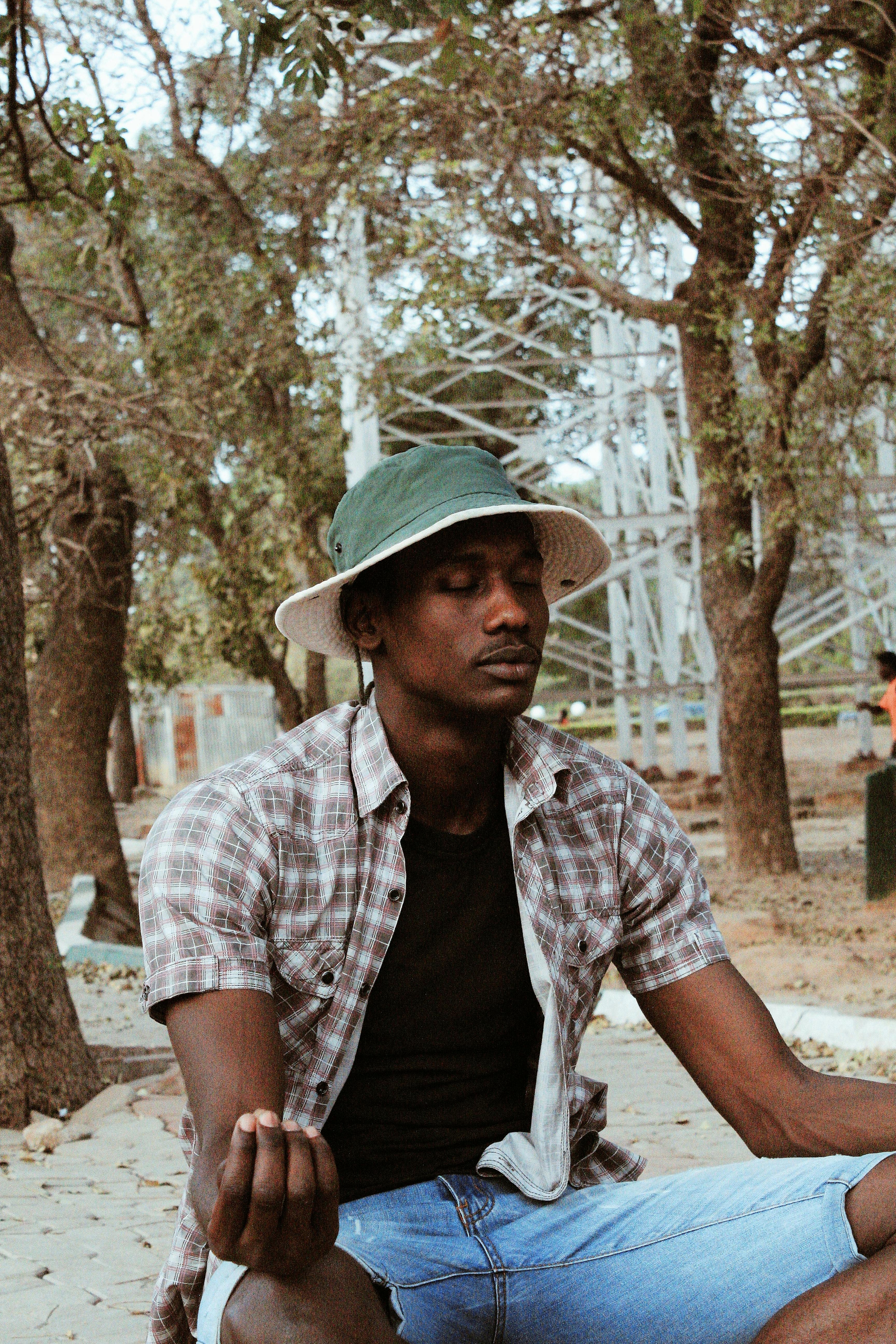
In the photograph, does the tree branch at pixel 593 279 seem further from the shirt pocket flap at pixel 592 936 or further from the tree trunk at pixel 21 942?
the shirt pocket flap at pixel 592 936

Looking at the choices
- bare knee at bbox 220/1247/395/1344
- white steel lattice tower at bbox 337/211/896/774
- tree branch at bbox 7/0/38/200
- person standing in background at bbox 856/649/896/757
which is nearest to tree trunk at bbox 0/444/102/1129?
tree branch at bbox 7/0/38/200

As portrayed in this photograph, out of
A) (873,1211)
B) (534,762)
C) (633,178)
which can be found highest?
(633,178)

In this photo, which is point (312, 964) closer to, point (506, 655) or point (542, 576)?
point (506, 655)

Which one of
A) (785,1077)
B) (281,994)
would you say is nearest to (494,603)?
Answer: (281,994)

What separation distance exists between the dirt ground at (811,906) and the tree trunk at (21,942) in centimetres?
345

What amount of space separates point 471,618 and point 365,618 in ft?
0.77

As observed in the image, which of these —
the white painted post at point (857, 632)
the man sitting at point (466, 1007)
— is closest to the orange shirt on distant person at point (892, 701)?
the white painted post at point (857, 632)

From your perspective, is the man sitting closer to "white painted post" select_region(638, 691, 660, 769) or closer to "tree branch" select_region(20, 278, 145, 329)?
"tree branch" select_region(20, 278, 145, 329)

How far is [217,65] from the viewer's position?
365 inches

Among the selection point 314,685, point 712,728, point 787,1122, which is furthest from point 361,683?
point 712,728

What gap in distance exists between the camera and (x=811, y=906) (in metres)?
10.4

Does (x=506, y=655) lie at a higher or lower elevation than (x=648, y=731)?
higher

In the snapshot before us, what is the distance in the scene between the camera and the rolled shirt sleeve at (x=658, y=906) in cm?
241

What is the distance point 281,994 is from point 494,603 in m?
0.66
